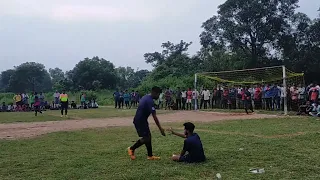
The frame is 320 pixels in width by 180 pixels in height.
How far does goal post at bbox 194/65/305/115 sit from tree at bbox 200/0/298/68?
17919 millimetres

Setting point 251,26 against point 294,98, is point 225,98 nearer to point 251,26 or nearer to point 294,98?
point 294,98

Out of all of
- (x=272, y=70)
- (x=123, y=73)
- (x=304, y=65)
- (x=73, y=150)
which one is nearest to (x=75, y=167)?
(x=73, y=150)

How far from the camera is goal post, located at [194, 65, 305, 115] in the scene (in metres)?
25.5

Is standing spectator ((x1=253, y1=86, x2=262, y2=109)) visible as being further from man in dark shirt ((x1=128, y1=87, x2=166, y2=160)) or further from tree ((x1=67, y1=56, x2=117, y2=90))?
tree ((x1=67, y1=56, x2=117, y2=90))

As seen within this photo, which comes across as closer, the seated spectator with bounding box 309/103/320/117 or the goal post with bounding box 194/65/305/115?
the seated spectator with bounding box 309/103/320/117

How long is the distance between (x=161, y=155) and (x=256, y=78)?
890 inches

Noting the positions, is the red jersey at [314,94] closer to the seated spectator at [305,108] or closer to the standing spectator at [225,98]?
the seated spectator at [305,108]

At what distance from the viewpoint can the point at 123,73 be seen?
7994 cm

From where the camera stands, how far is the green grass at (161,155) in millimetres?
7535

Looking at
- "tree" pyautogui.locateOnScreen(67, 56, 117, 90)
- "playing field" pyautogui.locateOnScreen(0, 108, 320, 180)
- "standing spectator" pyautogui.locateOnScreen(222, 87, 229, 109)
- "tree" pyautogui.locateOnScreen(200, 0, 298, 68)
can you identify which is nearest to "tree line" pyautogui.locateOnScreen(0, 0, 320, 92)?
"tree" pyautogui.locateOnScreen(200, 0, 298, 68)

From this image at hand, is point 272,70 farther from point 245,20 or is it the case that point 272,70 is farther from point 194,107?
point 245,20

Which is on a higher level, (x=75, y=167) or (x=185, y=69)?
(x=185, y=69)

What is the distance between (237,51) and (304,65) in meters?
9.78

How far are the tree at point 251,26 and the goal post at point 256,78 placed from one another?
17.9 m
